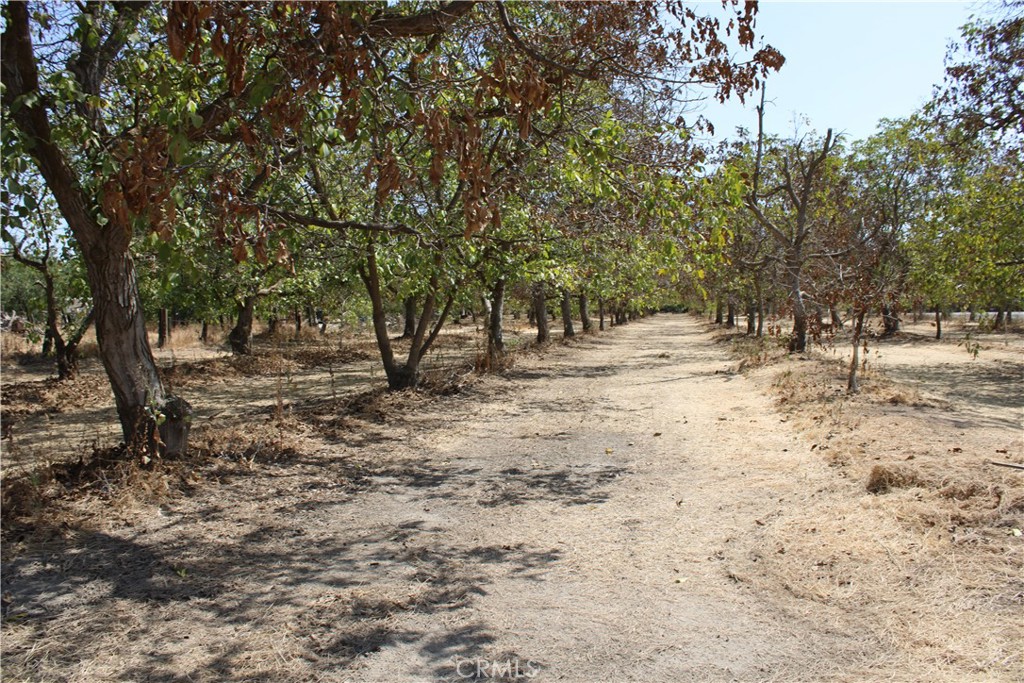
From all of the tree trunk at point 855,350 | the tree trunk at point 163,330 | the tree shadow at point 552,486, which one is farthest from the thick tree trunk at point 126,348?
the tree trunk at point 163,330

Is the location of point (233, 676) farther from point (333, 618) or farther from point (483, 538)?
point (483, 538)

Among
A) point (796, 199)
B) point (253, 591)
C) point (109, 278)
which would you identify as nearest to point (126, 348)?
point (109, 278)

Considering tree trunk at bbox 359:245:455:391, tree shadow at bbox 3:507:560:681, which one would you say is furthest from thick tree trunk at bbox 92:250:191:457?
tree trunk at bbox 359:245:455:391

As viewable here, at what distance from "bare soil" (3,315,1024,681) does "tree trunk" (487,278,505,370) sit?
25.5 feet

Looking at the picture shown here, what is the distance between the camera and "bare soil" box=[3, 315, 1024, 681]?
343cm

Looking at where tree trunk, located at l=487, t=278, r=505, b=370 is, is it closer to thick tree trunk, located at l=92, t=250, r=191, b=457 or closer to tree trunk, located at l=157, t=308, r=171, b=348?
thick tree trunk, located at l=92, t=250, r=191, b=457

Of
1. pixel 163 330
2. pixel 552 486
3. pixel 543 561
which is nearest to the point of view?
pixel 543 561

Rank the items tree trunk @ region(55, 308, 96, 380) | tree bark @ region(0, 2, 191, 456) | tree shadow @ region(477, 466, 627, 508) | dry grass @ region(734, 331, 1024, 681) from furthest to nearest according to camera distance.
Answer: tree trunk @ region(55, 308, 96, 380)
tree shadow @ region(477, 466, 627, 508)
tree bark @ region(0, 2, 191, 456)
dry grass @ region(734, 331, 1024, 681)

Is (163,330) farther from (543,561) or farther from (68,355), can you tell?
(543,561)

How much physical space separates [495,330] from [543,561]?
14.2 meters

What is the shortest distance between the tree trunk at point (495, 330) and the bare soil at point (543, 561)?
7.78 metres

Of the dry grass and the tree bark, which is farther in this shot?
the tree bark

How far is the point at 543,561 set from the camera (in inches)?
187

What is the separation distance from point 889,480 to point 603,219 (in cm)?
484
